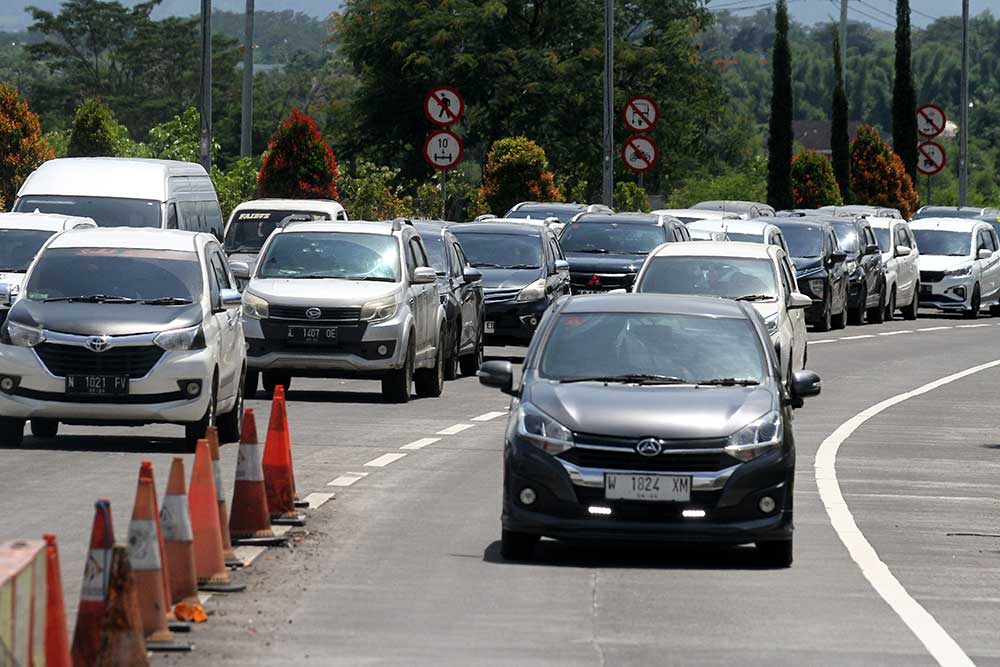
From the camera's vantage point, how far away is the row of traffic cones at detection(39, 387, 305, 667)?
836 centimetres

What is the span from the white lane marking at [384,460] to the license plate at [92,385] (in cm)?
201

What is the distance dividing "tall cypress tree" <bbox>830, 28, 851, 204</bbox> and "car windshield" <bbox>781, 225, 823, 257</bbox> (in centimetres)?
4377

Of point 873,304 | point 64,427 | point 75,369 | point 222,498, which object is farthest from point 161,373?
point 873,304

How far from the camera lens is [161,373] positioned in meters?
18.4

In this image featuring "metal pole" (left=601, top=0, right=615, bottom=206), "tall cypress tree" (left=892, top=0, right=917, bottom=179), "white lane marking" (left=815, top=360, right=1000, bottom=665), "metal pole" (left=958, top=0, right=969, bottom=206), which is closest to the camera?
"white lane marking" (left=815, top=360, right=1000, bottom=665)

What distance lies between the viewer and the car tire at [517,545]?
12930mm

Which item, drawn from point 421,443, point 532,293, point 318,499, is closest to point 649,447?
point 318,499

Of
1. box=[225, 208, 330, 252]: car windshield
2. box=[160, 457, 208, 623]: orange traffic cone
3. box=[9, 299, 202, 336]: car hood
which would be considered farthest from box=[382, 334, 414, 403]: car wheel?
box=[160, 457, 208, 623]: orange traffic cone

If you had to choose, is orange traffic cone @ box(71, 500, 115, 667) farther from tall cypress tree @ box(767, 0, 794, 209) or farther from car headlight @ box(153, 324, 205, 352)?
tall cypress tree @ box(767, 0, 794, 209)

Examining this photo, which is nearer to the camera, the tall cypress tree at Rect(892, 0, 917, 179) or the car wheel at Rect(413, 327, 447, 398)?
the car wheel at Rect(413, 327, 447, 398)

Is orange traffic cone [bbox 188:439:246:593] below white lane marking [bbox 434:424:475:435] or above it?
above

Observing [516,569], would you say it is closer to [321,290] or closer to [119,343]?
[119,343]

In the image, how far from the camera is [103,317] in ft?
61.1

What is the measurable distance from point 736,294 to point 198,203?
843cm
